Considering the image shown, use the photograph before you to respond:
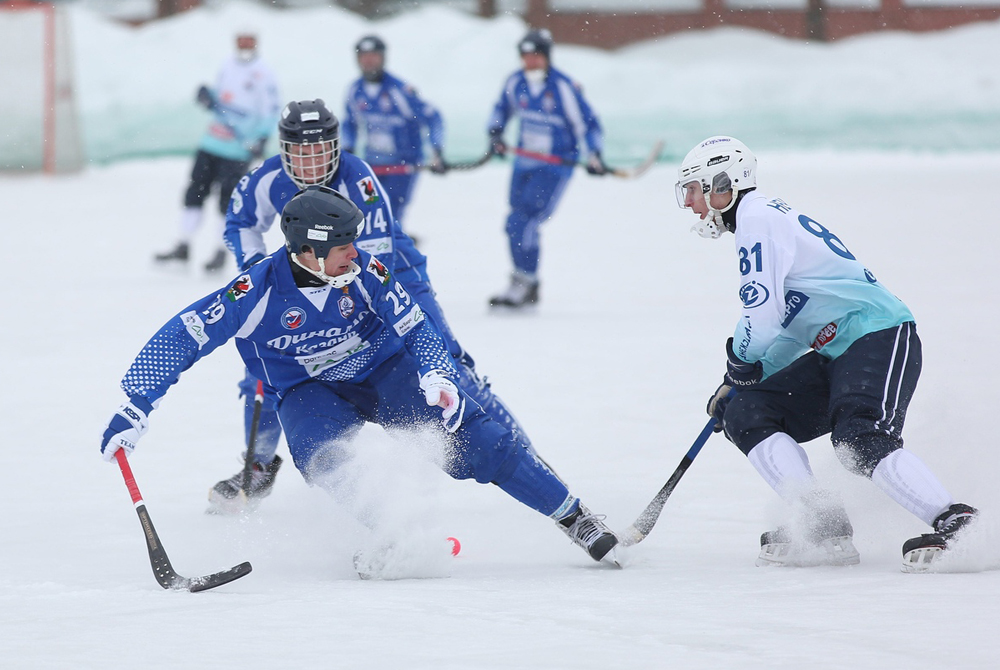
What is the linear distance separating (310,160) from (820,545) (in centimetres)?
206

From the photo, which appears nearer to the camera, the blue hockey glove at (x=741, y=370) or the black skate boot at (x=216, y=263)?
the blue hockey glove at (x=741, y=370)

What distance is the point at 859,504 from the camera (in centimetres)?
378

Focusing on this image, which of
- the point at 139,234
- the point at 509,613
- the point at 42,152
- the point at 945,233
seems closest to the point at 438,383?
the point at 509,613

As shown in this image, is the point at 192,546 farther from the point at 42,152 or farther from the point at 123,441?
the point at 42,152

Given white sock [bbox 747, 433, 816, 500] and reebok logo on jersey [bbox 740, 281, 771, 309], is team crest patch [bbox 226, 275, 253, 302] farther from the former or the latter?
white sock [bbox 747, 433, 816, 500]

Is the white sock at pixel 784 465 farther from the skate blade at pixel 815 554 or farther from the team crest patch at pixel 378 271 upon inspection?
the team crest patch at pixel 378 271

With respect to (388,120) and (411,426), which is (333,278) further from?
(388,120)

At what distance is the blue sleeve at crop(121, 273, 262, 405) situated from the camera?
138 inches

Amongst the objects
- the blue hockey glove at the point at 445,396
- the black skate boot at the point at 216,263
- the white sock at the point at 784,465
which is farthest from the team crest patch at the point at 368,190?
the black skate boot at the point at 216,263

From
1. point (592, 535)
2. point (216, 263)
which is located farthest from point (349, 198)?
point (216, 263)

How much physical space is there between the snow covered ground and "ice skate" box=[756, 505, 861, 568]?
0.23ft

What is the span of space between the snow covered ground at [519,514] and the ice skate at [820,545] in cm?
7

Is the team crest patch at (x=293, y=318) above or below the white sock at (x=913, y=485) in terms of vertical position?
above

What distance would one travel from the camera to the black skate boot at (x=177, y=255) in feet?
32.5
